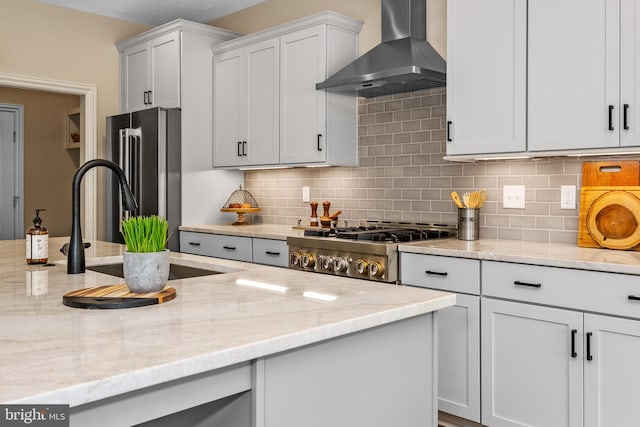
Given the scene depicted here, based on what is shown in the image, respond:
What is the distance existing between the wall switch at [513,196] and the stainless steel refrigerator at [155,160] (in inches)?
101

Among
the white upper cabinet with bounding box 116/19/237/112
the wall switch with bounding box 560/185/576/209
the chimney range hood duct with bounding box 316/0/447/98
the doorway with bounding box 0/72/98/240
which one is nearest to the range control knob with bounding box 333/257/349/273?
the chimney range hood duct with bounding box 316/0/447/98

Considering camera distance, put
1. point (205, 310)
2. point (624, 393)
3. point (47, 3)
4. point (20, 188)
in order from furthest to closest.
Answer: point (20, 188) → point (47, 3) → point (624, 393) → point (205, 310)

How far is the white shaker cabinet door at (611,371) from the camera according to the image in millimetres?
2219

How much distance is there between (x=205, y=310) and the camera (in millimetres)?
1341

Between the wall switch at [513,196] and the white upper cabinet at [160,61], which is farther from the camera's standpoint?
the white upper cabinet at [160,61]

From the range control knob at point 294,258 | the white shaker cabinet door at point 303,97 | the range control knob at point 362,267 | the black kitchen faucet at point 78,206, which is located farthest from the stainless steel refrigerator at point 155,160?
the black kitchen faucet at point 78,206

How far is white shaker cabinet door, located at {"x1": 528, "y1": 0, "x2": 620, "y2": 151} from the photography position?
101 inches

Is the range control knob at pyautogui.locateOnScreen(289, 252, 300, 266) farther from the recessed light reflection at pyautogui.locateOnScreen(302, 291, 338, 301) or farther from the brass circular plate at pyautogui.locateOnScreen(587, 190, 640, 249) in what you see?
the recessed light reflection at pyautogui.locateOnScreen(302, 291, 338, 301)

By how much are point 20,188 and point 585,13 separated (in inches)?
252

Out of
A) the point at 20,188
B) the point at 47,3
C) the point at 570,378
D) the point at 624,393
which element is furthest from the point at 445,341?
the point at 20,188

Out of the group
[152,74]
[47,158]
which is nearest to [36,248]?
[152,74]

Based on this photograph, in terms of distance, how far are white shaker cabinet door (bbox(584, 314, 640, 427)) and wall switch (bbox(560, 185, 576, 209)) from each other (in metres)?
0.89

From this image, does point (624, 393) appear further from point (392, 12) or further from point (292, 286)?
point (392, 12)

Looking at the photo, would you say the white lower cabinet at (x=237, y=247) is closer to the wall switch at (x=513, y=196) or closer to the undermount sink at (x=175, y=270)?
the undermount sink at (x=175, y=270)
